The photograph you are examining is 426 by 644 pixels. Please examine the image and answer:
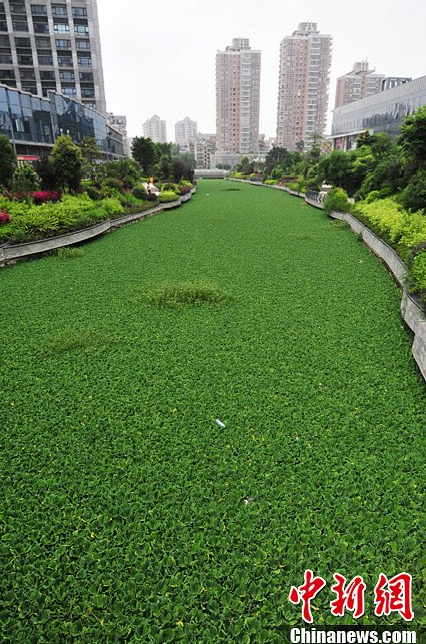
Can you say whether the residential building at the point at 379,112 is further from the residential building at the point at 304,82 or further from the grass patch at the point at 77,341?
the residential building at the point at 304,82

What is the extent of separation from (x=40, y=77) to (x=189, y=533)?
195 feet

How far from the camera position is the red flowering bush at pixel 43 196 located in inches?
582

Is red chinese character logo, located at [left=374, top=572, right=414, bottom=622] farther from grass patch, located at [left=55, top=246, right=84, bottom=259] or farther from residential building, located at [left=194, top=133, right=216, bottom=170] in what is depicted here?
residential building, located at [left=194, top=133, right=216, bottom=170]

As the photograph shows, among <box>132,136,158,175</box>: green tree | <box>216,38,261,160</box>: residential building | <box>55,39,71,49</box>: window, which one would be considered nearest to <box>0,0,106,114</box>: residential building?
<box>55,39,71,49</box>: window

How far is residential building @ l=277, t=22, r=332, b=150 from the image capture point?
110 metres

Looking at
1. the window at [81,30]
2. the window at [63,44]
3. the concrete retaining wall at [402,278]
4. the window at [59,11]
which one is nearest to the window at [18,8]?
the window at [59,11]

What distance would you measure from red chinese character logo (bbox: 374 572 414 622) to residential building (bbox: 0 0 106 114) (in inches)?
2332

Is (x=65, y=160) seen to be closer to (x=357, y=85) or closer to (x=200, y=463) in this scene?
(x=200, y=463)

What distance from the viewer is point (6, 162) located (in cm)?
1477

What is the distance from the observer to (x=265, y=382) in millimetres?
4871

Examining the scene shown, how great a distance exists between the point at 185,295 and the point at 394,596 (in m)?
6.13

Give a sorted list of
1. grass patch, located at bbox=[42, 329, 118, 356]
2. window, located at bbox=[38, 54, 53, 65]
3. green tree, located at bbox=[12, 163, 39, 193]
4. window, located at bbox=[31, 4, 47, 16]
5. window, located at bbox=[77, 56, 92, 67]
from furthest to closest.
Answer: window, located at bbox=[77, 56, 92, 67] < window, located at bbox=[38, 54, 53, 65] < window, located at bbox=[31, 4, 47, 16] < green tree, located at bbox=[12, 163, 39, 193] < grass patch, located at bbox=[42, 329, 118, 356]

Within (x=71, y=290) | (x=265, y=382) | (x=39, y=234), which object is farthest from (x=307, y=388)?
(x=39, y=234)

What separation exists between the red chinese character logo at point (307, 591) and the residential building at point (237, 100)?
127186 mm
